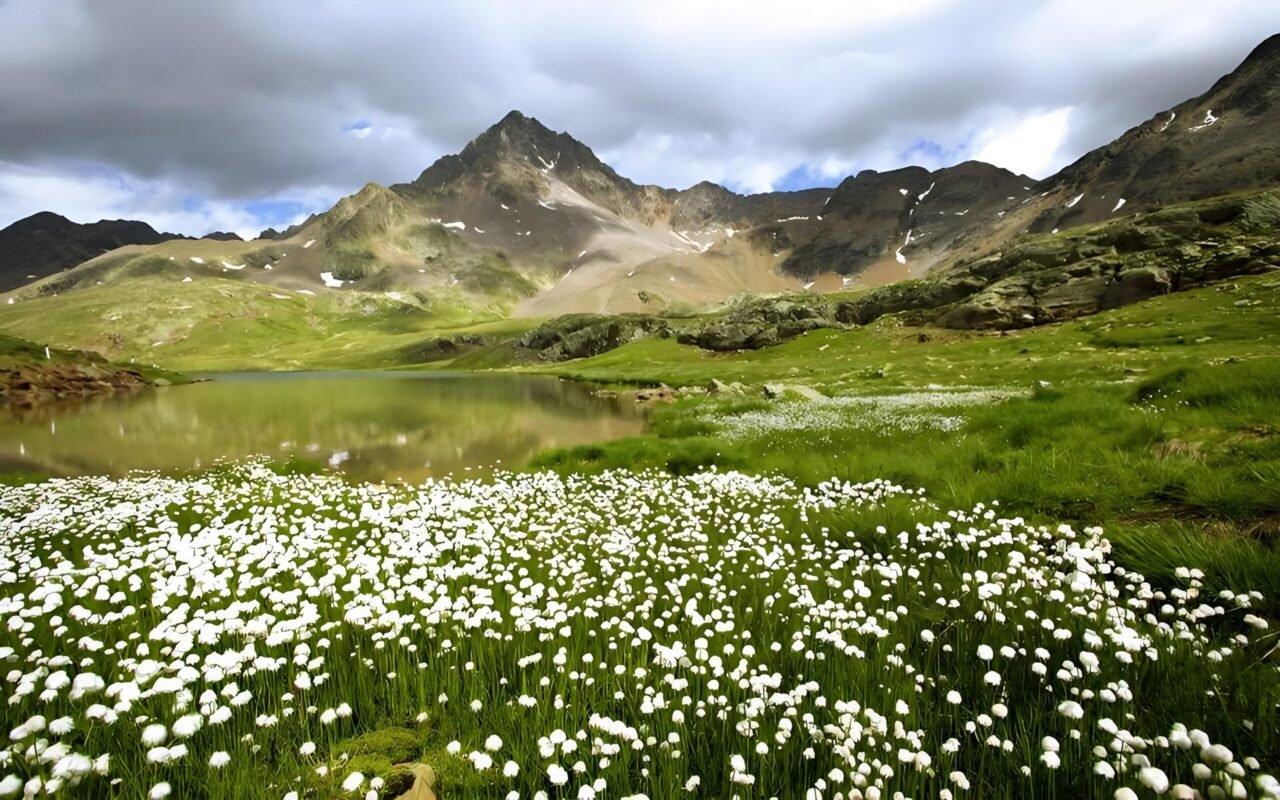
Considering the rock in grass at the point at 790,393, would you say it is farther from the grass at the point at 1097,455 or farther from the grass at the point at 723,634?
the grass at the point at 723,634

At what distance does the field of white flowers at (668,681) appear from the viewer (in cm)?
371

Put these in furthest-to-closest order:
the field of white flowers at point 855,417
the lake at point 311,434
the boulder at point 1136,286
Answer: the boulder at point 1136,286, the lake at point 311,434, the field of white flowers at point 855,417

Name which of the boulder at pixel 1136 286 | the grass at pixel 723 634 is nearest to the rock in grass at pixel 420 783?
the grass at pixel 723 634

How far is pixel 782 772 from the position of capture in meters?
3.97

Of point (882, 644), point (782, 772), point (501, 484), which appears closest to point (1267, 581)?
point (882, 644)

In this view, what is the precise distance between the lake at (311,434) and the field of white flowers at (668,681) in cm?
1623

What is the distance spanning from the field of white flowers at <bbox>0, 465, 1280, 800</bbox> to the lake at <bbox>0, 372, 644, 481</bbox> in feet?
53.3

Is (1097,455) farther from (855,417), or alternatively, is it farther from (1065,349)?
(1065,349)

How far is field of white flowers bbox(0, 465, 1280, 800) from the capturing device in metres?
3.71

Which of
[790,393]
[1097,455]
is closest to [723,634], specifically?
[1097,455]

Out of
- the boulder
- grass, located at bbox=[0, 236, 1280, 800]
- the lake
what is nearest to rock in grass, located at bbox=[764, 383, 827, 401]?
the lake

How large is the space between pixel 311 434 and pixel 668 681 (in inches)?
1503

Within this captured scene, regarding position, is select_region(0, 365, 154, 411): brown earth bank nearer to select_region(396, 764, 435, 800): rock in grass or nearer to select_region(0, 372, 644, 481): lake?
select_region(0, 372, 644, 481): lake

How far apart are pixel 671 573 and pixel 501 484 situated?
896cm
